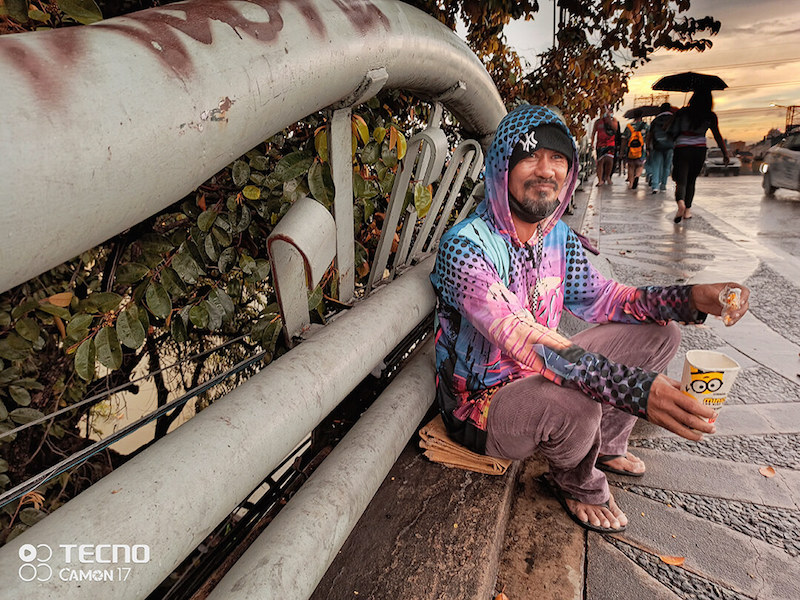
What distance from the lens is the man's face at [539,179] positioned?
6.55 ft

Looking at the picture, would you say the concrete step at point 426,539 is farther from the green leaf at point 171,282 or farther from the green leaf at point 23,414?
the green leaf at point 23,414

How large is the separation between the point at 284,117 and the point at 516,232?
107cm

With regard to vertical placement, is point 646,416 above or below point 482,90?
below

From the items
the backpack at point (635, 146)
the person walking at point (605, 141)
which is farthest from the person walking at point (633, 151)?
the person walking at point (605, 141)

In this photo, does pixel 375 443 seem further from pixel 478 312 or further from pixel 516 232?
pixel 516 232

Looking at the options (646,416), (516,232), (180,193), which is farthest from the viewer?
(516,232)

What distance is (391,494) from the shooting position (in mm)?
1931

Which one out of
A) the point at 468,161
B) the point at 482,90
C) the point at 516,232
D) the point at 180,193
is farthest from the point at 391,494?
the point at 482,90

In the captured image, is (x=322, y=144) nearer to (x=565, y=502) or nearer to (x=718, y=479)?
(x=565, y=502)

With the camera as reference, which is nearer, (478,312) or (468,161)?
(478,312)

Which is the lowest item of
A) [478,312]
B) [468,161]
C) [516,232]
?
[478,312]

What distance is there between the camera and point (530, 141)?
6.46ft

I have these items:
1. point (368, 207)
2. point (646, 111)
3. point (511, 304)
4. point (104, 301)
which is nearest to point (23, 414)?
point (104, 301)

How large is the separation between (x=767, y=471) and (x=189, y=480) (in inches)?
94.0
